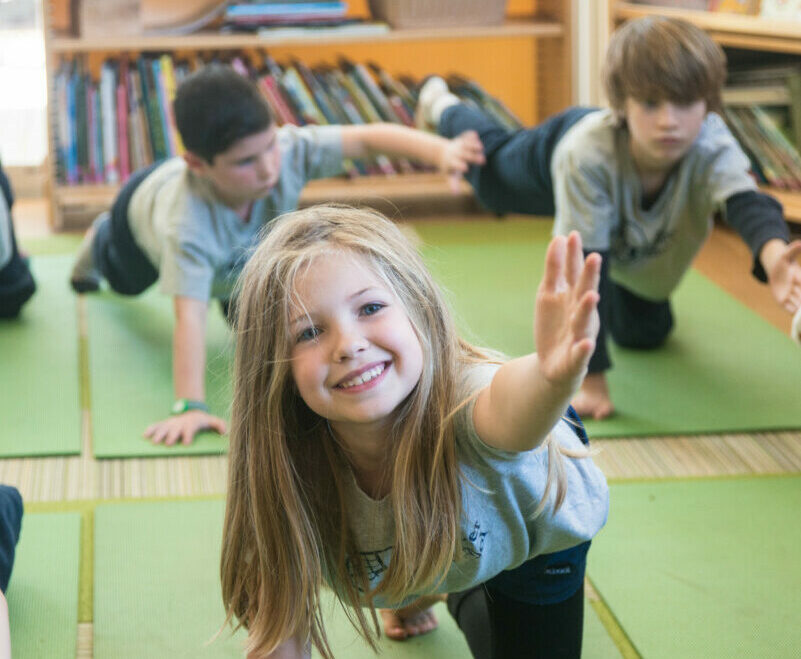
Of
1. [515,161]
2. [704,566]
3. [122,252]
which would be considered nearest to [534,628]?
[704,566]

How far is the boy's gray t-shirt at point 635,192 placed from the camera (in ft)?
5.87

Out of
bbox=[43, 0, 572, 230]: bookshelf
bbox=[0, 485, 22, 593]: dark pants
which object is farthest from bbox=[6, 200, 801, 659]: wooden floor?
bbox=[43, 0, 572, 230]: bookshelf

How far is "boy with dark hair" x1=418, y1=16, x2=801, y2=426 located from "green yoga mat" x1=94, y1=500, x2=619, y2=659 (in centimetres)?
61

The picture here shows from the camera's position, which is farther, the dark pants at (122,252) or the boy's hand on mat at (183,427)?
the dark pants at (122,252)

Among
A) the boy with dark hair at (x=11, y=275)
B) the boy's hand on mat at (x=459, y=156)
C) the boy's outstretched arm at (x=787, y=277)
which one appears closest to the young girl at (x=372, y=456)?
the boy's outstretched arm at (x=787, y=277)

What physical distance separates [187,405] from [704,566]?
80 centimetres

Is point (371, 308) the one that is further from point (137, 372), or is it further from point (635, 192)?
point (137, 372)

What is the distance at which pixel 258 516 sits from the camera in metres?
0.97

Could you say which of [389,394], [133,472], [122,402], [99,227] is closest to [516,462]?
[389,394]

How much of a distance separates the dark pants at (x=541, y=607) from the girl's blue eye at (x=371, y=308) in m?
0.25

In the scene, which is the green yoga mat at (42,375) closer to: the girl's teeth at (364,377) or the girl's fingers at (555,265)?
the girl's teeth at (364,377)

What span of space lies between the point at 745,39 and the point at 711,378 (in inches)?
34.4

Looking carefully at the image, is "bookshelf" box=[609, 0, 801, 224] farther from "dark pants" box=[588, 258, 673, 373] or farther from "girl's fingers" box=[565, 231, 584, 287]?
"girl's fingers" box=[565, 231, 584, 287]

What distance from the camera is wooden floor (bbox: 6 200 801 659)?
5.09 feet
